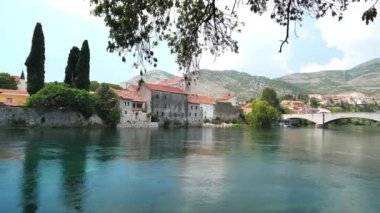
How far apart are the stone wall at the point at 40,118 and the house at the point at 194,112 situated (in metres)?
36.8

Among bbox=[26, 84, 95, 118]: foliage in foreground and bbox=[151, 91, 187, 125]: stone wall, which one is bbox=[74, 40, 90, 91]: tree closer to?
bbox=[26, 84, 95, 118]: foliage in foreground

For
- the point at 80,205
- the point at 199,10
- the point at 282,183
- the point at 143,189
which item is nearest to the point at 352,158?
the point at 282,183

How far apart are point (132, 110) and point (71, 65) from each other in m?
17.1

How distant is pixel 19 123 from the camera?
6425 cm

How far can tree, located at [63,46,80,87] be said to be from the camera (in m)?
73.9

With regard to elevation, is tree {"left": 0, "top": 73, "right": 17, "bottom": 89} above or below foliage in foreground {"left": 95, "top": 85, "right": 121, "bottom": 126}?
above

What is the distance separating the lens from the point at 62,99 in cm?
6725

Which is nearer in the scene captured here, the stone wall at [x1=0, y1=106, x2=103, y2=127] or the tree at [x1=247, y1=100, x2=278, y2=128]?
the stone wall at [x1=0, y1=106, x2=103, y2=127]

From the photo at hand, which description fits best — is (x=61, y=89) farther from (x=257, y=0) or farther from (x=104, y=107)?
(x=257, y=0)

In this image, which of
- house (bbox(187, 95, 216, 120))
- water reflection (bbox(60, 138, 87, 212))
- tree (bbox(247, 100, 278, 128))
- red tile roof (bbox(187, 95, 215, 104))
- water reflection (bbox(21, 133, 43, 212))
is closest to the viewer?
water reflection (bbox(21, 133, 43, 212))

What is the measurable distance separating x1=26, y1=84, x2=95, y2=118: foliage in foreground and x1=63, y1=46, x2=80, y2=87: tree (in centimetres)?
539

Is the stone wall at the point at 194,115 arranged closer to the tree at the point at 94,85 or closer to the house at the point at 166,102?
the house at the point at 166,102

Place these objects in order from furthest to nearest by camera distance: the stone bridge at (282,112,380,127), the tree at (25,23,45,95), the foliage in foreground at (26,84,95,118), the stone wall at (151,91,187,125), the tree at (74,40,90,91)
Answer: the stone bridge at (282,112,380,127) < the stone wall at (151,91,187,125) < the tree at (74,40,90,91) < the foliage in foreground at (26,84,95,118) < the tree at (25,23,45,95)


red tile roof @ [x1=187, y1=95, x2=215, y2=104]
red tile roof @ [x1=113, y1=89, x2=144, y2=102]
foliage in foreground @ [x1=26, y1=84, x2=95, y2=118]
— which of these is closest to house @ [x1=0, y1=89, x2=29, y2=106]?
foliage in foreground @ [x1=26, y1=84, x2=95, y2=118]
